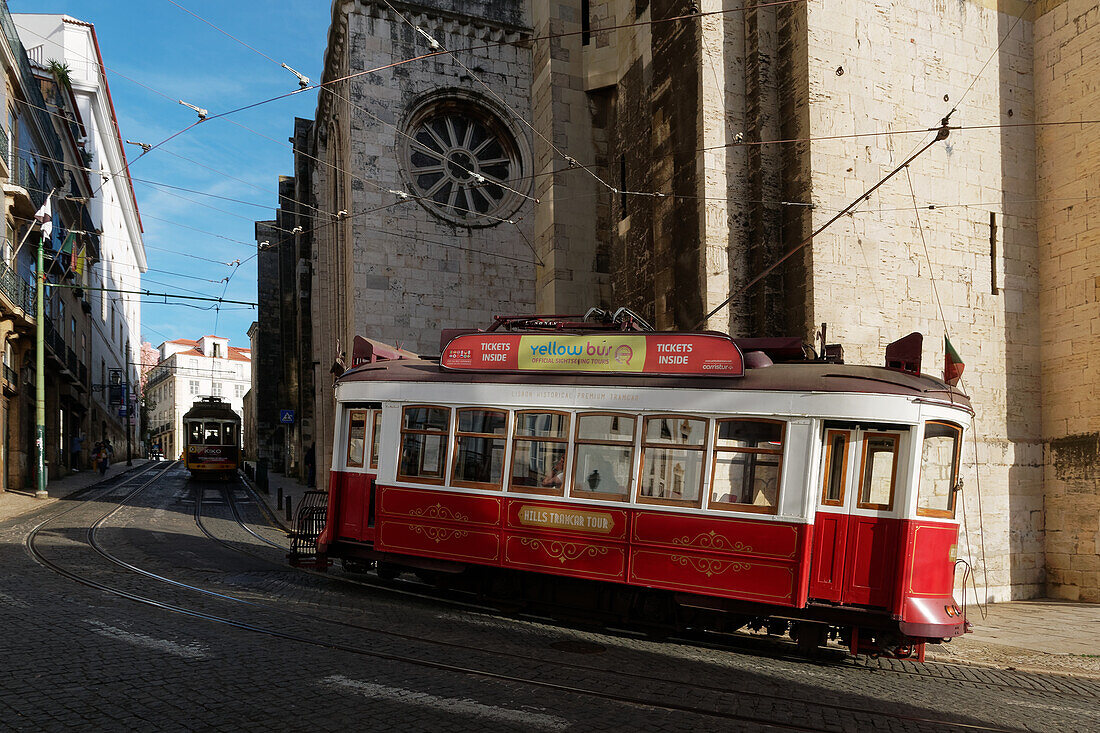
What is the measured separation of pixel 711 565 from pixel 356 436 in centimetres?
465

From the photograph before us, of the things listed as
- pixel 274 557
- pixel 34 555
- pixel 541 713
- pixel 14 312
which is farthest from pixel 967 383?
pixel 14 312

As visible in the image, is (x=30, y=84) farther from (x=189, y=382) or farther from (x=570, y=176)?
(x=189, y=382)

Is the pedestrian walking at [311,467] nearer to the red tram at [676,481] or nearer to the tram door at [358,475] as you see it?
the tram door at [358,475]

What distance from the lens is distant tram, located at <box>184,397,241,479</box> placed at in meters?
31.0

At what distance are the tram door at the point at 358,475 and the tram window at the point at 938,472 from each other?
596cm

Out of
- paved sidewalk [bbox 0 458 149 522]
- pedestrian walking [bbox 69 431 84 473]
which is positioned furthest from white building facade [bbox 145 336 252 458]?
paved sidewalk [bbox 0 458 149 522]

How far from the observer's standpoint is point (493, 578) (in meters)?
8.95

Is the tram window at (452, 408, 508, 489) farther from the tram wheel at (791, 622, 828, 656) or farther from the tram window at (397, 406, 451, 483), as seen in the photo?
the tram wheel at (791, 622, 828, 656)

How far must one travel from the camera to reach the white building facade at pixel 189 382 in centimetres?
8700

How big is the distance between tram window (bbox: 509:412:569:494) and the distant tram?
86.2ft

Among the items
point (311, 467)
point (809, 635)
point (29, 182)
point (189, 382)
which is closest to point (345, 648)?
point (809, 635)

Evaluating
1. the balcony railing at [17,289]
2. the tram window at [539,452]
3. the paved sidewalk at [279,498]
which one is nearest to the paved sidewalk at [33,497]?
the paved sidewalk at [279,498]

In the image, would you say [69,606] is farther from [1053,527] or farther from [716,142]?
[1053,527]

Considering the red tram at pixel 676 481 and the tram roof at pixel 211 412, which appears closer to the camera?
the red tram at pixel 676 481
